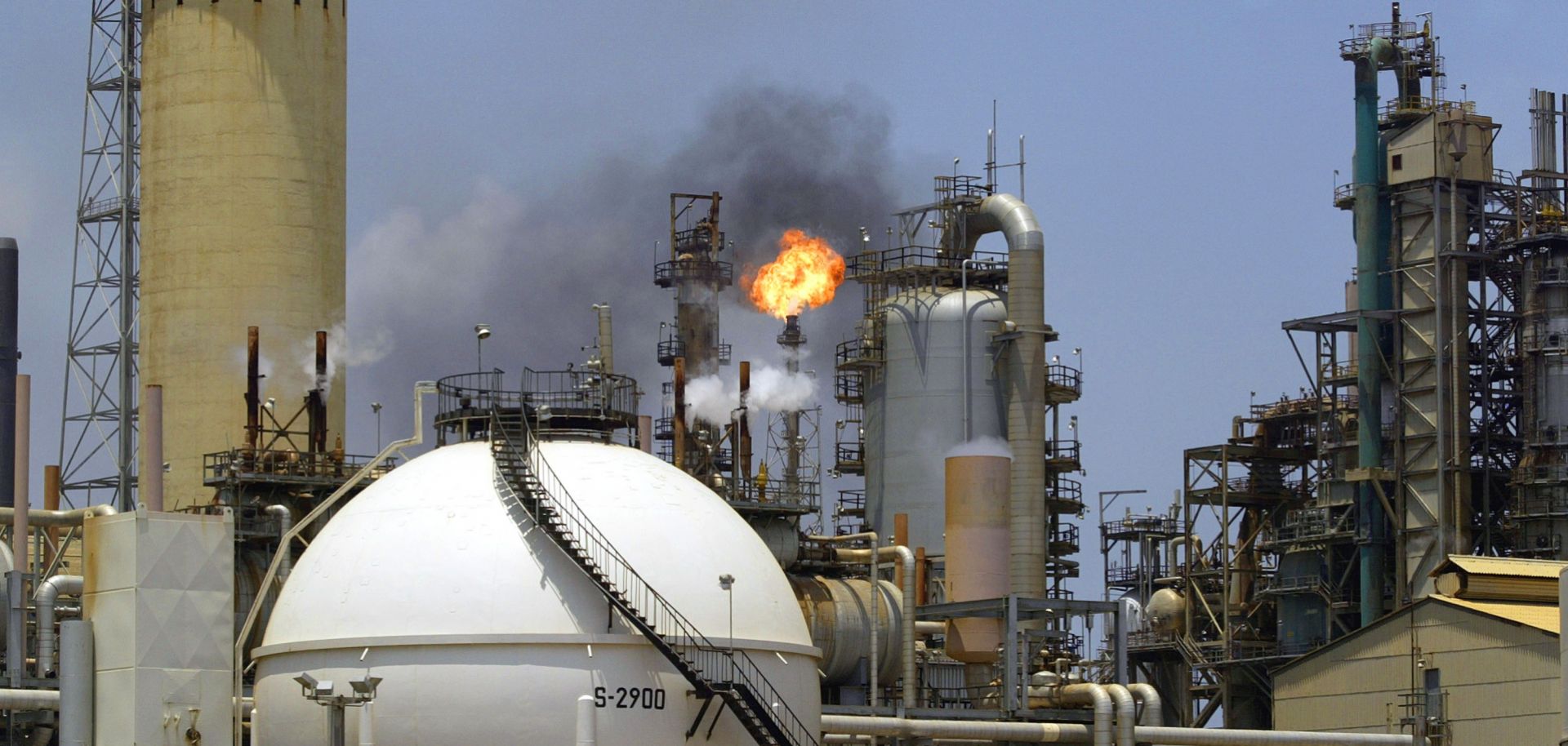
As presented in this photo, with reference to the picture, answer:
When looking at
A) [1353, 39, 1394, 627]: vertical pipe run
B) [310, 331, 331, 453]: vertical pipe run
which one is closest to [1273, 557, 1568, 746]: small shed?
[1353, 39, 1394, 627]: vertical pipe run

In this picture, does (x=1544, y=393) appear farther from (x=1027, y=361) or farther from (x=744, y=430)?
(x=744, y=430)

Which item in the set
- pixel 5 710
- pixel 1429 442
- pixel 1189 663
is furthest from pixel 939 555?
pixel 5 710

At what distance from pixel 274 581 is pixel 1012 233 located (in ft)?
83.5

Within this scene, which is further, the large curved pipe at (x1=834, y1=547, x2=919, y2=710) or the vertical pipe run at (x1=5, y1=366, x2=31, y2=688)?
the large curved pipe at (x1=834, y1=547, x2=919, y2=710)

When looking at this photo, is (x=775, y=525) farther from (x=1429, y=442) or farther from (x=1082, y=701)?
(x=1429, y=442)

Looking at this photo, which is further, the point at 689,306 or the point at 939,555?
the point at 689,306

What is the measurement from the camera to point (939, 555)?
76938mm

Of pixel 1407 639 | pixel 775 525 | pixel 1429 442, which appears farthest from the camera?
pixel 1429 442

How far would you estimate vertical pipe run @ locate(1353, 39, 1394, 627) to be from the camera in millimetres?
73812

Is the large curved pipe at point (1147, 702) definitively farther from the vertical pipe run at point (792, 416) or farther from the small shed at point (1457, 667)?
the vertical pipe run at point (792, 416)

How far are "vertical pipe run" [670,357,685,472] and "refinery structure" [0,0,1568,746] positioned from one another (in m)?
0.20

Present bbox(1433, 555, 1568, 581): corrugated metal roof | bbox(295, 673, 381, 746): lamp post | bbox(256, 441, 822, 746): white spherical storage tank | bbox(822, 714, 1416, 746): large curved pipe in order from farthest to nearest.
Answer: bbox(1433, 555, 1568, 581): corrugated metal roof
bbox(822, 714, 1416, 746): large curved pipe
bbox(256, 441, 822, 746): white spherical storage tank
bbox(295, 673, 381, 746): lamp post

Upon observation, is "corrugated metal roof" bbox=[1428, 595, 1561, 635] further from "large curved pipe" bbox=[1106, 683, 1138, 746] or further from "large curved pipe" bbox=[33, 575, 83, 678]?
"large curved pipe" bbox=[33, 575, 83, 678]

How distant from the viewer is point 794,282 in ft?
270
